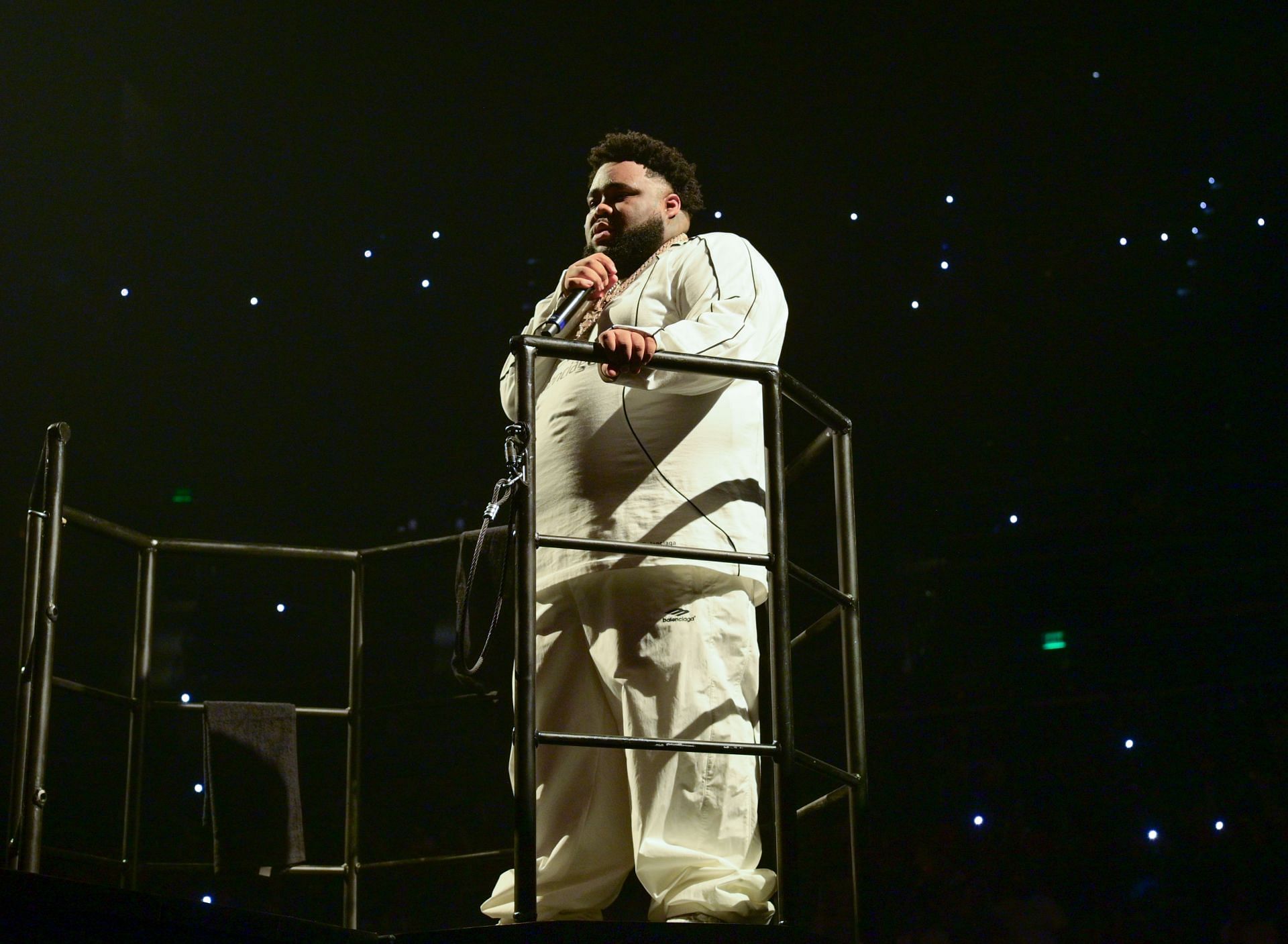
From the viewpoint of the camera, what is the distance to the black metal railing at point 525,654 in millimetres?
1965

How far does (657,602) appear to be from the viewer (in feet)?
7.39

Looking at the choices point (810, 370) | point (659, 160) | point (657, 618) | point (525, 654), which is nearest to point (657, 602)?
point (657, 618)

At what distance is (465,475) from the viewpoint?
546 centimetres

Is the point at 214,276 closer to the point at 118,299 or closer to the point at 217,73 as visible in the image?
the point at 118,299

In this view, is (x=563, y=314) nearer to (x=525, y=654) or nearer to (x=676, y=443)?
(x=676, y=443)

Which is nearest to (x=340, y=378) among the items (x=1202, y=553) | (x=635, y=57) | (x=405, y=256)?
(x=405, y=256)

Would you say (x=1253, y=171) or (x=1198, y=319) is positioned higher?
(x=1253, y=171)

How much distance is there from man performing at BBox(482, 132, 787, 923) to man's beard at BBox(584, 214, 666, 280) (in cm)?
18

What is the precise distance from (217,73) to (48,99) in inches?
22.6

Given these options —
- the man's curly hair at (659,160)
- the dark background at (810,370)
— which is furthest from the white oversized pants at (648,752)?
the dark background at (810,370)

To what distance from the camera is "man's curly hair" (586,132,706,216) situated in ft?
9.43

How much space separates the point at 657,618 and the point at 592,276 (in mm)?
608

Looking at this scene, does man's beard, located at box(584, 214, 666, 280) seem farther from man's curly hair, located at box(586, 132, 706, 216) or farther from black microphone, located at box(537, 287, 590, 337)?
black microphone, located at box(537, 287, 590, 337)

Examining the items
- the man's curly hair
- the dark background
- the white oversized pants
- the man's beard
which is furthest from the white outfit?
the dark background
